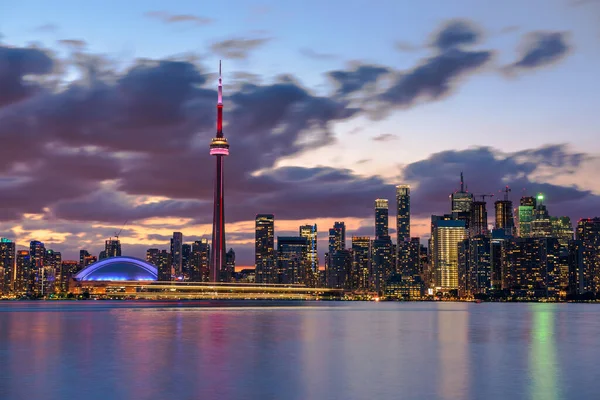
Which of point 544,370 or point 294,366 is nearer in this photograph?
point 544,370

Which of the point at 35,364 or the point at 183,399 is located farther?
the point at 35,364

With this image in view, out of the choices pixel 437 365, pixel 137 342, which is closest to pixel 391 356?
pixel 437 365

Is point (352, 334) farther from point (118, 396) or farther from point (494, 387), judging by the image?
A: point (118, 396)

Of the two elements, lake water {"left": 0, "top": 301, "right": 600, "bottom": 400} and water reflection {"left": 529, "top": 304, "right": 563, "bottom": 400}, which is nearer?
water reflection {"left": 529, "top": 304, "right": 563, "bottom": 400}

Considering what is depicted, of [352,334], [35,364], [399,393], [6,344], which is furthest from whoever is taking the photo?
[352,334]

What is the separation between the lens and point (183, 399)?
41375 mm

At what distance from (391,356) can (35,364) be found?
102 feet

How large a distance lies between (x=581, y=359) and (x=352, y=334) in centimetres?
3848

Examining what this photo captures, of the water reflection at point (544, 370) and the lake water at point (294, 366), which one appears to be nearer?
the water reflection at point (544, 370)

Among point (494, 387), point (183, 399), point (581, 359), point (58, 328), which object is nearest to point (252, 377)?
point (183, 399)

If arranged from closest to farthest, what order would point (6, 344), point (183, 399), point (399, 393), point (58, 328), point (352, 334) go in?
1. point (183, 399)
2. point (399, 393)
3. point (6, 344)
4. point (352, 334)
5. point (58, 328)

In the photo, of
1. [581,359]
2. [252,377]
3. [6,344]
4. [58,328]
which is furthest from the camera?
[58,328]

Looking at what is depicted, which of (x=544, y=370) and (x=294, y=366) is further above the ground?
(x=294, y=366)

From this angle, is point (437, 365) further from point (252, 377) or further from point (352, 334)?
point (352, 334)
